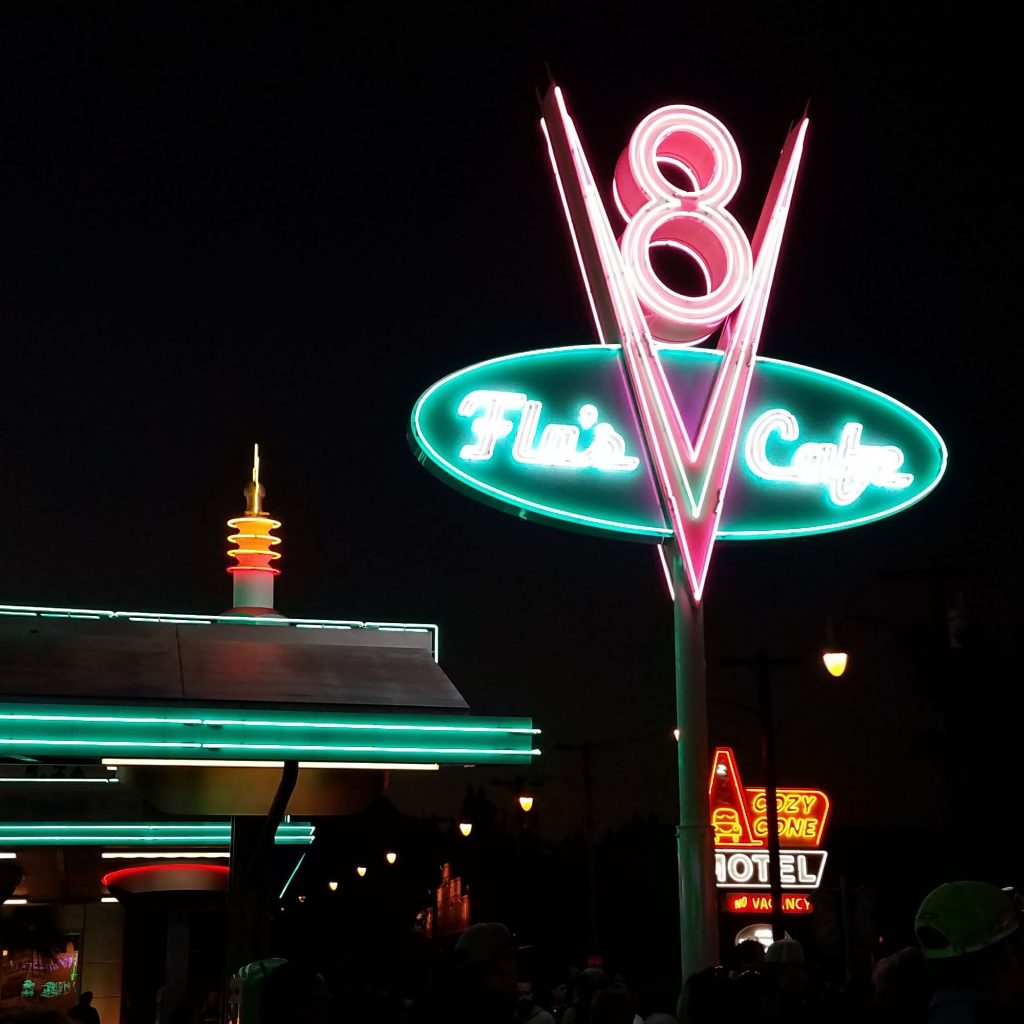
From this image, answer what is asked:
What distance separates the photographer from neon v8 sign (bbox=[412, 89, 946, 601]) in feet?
51.0

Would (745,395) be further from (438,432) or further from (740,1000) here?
(740,1000)

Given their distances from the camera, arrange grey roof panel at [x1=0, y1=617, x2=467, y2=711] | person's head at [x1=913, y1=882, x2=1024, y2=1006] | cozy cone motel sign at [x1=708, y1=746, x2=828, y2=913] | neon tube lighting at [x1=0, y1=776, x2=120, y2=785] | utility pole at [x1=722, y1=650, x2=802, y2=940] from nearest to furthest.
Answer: person's head at [x1=913, y1=882, x2=1024, y2=1006] → grey roof panel at [x1=0, y1=617, x2=467, y2=711] → neon tube lighting at [x1=0, y1=776, x2=120, y2=785] → utility pole at [x1=722, y1=650, x2=802, y2=940] → cozy cone motel sign at [x1=708, y1=746, x2=828, y2=913]

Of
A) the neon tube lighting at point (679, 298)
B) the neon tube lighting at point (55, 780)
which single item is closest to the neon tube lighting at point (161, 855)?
the neon tube lighting at point (55, 780)

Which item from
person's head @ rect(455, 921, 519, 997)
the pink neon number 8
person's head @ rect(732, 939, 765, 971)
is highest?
the pink neon number 8

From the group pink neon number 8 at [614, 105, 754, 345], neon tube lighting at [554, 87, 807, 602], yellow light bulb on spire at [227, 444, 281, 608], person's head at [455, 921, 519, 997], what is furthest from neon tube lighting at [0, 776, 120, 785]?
person's head at [455, 921, 519, 997]

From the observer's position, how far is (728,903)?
35.4m

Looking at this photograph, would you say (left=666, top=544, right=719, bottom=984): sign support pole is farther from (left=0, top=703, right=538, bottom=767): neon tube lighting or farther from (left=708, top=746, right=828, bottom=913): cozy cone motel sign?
(left=708, top=746, right=828, bottom=913): cozy cone motel sign

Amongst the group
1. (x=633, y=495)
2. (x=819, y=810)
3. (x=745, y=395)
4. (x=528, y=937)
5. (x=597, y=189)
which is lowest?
(x=528, y=937)

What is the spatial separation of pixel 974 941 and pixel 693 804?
34.9 ft

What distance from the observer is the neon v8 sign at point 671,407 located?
612 inches

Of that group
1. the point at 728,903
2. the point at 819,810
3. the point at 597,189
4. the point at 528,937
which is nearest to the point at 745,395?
the point at 597,189

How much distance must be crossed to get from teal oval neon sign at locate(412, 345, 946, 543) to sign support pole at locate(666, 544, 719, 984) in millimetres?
1379

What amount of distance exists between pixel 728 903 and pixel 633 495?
22.1 m

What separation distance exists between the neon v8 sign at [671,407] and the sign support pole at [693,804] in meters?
0.65
